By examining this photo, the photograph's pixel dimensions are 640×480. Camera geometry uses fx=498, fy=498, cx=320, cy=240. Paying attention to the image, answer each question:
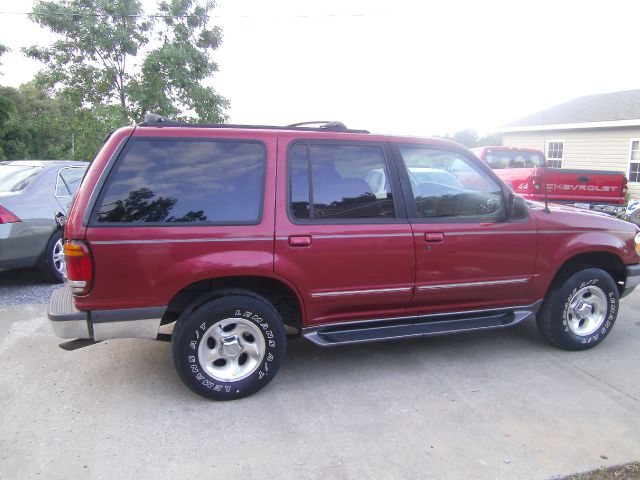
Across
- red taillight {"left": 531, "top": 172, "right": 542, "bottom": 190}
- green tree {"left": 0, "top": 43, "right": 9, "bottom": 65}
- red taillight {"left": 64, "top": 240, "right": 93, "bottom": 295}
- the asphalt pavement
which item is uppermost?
green tree {"left": 0, "top": 43, "right": 9, "bottom": 65}

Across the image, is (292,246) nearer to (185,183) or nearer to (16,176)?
(185,183)

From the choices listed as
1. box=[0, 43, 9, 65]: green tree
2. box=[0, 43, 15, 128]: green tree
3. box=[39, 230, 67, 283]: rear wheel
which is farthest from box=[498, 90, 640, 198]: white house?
box=[0, 43, 15, 128]: green tree

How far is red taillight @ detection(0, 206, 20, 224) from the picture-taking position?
566 cm

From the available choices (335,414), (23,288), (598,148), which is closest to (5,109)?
(23,288)

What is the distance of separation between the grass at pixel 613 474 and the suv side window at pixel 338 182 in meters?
2.05

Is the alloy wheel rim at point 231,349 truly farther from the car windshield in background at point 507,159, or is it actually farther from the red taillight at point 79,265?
the car windshield in background at point 507,159

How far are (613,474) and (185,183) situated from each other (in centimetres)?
312

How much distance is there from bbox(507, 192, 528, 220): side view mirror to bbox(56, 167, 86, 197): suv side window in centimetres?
516

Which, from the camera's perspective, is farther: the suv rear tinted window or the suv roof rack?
the suv roof rack

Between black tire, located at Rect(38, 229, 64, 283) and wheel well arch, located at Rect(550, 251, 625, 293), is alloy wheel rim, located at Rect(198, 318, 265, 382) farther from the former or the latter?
black tire, located at Rect(38, 229, 64, 283)

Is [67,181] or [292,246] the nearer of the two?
[292,246]

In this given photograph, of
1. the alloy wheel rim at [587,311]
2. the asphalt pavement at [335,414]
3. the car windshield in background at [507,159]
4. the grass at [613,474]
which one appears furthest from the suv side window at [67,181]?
the car windshield in background at [507,159]

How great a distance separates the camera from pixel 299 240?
11.5 ft

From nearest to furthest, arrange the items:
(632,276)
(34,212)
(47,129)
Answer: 1. (632,276)
2. (34,212)
3. (47,129)
